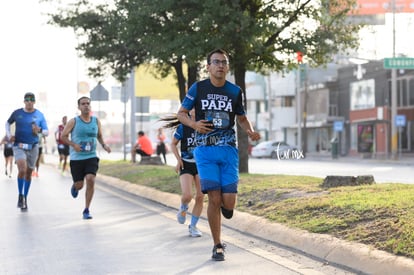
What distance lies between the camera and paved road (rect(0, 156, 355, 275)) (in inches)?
302

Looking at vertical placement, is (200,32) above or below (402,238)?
above

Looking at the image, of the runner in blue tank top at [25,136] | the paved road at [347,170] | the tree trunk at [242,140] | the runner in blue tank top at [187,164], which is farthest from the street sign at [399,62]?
the runner in blue tank top at [187,164]

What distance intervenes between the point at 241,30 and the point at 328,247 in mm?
10357

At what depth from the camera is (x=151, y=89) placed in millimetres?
65938

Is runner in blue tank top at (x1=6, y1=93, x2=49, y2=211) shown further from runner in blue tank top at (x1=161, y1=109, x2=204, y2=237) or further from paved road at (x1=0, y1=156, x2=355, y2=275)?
runner in blue tank top at (x1=161, y1=109, x2=204, y2=237)

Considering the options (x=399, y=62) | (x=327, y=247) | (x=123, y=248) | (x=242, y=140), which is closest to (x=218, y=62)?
(x=327, y=247)

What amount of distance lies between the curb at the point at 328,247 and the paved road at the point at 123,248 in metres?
0.13

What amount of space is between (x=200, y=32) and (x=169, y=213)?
617 cm

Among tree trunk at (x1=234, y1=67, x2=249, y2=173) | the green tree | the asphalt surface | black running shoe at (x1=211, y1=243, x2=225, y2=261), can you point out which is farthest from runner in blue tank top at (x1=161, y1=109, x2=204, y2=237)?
tree trunk at (x1=234, y1=67, x2=249, y2=173)

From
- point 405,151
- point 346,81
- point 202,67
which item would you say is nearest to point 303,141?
point 346,81

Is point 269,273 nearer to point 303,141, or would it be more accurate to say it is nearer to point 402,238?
point 402,238

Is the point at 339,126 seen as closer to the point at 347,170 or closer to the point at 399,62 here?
the point at 399,62

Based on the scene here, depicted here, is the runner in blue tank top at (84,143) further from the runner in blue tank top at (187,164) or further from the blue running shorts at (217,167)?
the blue running shorts at (217,167)

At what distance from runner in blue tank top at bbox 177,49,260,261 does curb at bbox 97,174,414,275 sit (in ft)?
3.41
